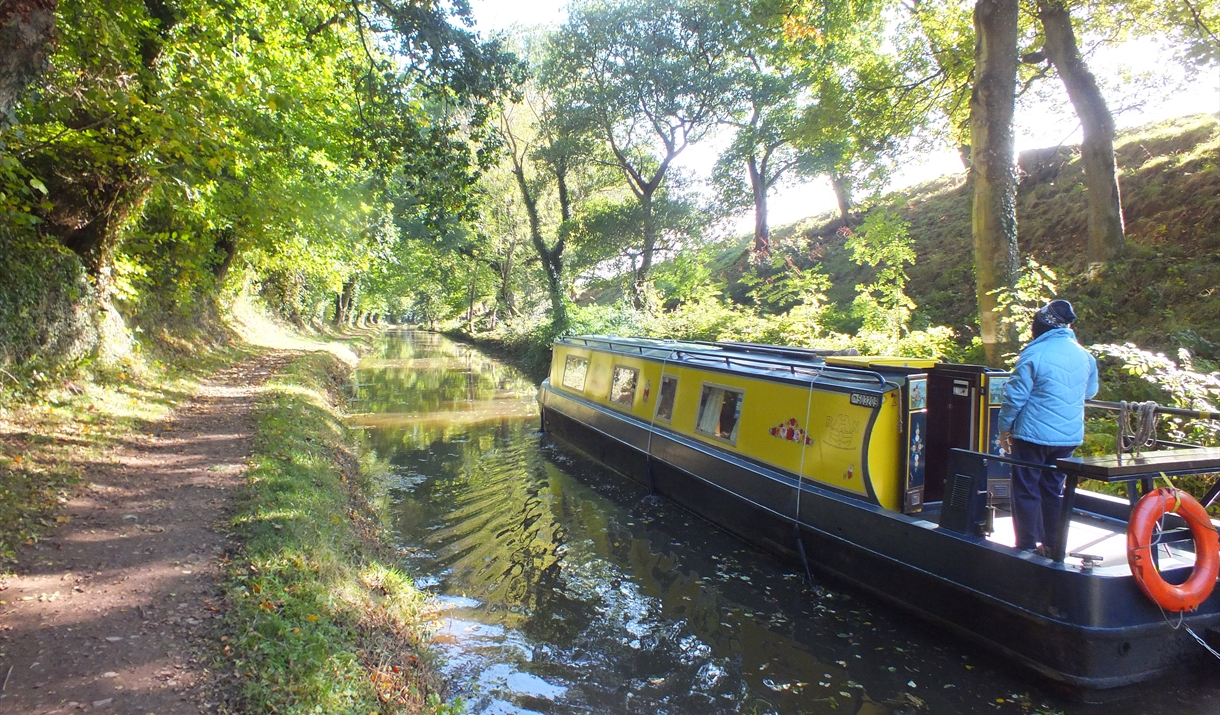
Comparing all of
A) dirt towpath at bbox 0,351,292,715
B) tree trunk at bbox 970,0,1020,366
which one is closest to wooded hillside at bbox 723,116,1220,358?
tree trunk at bbox 970,0,1020,366

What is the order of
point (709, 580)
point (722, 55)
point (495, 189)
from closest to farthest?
point (709, 580), point (722, 55), point (495, 189)

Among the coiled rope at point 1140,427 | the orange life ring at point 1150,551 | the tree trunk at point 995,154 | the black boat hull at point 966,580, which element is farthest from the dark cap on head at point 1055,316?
the tree trunk at point 995,154

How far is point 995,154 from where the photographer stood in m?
7.87

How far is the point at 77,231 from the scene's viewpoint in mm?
8969

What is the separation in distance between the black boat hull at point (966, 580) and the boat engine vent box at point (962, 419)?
0.72 metres

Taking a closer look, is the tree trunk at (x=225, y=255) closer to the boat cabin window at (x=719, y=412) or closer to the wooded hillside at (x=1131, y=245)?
the boat cabin window at (x=719, y=412)

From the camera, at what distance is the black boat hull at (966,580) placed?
4254 millimetres

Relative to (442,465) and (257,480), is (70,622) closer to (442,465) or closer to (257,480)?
(257,480)

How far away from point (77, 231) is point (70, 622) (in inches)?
302

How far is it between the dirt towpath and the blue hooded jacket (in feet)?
17.4

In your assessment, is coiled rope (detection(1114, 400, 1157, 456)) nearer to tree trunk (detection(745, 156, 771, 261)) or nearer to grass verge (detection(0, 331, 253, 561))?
grass verge (detection(0, 331, 253, 561))

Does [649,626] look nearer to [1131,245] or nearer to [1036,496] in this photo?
[1036,496]

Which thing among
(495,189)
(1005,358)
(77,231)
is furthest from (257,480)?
(495,189)

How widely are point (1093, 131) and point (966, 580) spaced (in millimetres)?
9179
